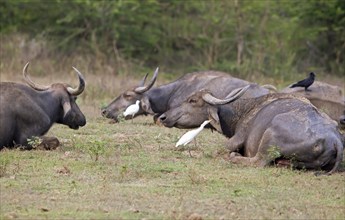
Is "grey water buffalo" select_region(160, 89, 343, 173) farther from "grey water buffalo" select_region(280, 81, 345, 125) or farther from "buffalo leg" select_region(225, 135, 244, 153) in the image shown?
"grey water buffalo" select_region(280, 81, 345, 125)

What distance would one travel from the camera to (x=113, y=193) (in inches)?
318

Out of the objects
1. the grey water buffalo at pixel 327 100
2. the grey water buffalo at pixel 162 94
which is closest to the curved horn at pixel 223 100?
the grey water buffalo at pixel 162 94

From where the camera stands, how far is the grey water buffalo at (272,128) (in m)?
9.45

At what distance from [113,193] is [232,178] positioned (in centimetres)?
147

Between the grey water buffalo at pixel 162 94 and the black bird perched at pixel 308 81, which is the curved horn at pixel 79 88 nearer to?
the grey water buffalo at pixel 162 94

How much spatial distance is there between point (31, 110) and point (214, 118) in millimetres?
2226

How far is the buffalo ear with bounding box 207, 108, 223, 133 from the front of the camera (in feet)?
35.8

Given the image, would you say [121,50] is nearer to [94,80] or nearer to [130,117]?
[94,80]

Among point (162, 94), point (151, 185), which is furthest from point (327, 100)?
point (151, 185)

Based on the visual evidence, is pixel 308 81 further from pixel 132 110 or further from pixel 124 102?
pixel 124 102

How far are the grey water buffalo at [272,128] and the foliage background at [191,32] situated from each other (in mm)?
14228

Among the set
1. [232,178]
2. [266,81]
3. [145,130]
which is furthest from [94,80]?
[232,178]

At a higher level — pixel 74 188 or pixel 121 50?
pixel 74 188

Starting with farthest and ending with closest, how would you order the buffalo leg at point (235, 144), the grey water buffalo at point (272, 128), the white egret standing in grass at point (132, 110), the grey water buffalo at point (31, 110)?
the white egret standing in grass at point (132, 110) < the grey water buffalo at point (31, 110) < the buffalo leg at point (235, 144) < the grey water buffalo at point (272, 128)
